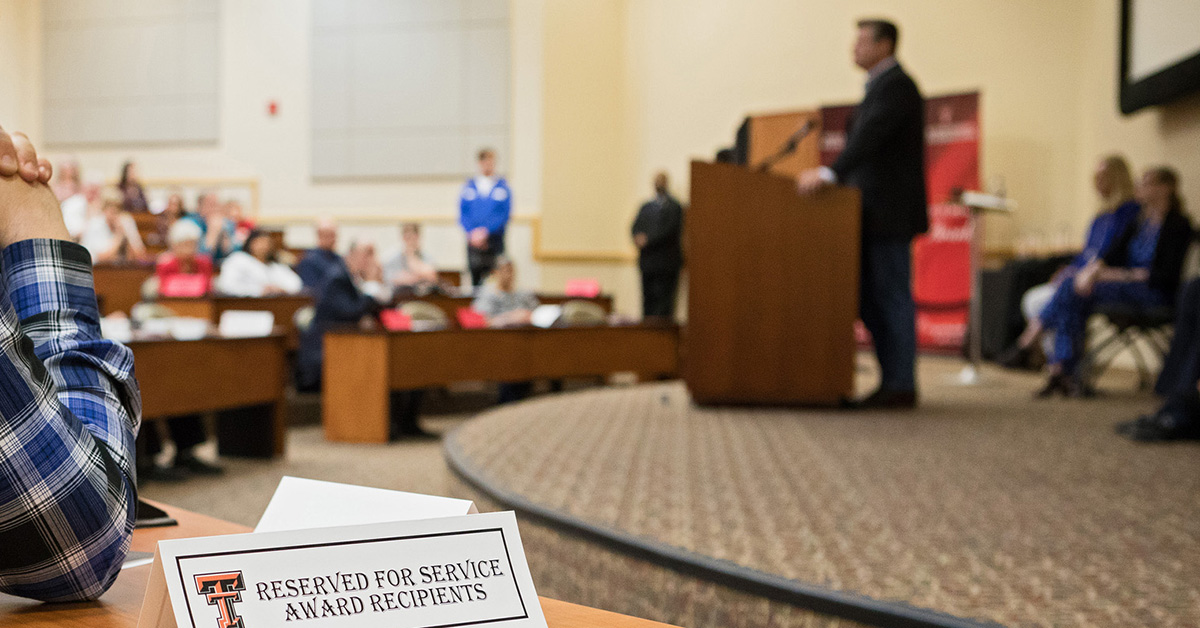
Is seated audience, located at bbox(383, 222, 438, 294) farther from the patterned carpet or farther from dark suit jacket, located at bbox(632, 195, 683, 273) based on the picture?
the patterned carpet

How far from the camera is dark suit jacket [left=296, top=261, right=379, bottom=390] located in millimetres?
4918

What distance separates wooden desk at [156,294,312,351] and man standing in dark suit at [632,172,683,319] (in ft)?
9.69

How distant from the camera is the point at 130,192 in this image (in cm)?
868

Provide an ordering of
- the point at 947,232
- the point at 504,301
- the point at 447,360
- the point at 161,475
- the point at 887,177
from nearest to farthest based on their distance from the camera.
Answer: the point at 887,177
the point at 161,475
the point at 447,360
the point at 504,301
the point at 947,232

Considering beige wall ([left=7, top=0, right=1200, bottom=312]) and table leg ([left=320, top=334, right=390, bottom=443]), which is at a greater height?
beige wall ([left=7, top=0, right=1200, bottom=312])

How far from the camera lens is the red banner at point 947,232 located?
21.7ft

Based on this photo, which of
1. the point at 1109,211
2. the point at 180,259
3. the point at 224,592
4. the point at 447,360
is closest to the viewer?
the point at 224,592

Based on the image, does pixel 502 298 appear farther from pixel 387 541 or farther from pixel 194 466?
pixel 387 541

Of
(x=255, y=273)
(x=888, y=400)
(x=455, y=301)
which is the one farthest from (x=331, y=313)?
(x=888, y=400)

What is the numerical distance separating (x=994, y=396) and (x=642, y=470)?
7.52 ft

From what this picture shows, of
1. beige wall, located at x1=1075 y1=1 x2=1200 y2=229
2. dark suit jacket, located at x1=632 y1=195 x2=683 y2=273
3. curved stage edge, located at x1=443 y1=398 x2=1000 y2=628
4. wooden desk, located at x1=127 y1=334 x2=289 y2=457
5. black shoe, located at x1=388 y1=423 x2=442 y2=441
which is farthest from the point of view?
dark suit jacket, located at x1=632 y1=195 x2=683 y2=273

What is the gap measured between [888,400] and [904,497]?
1585 mm

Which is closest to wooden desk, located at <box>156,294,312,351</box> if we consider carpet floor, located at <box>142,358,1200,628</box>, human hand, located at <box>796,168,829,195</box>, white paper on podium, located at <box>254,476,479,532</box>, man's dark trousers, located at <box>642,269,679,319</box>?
carpet floor, located at <box>142,358,1200,628</box>

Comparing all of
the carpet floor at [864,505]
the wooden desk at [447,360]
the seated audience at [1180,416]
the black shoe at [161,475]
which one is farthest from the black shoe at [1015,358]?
the black shoe at [161,475]
